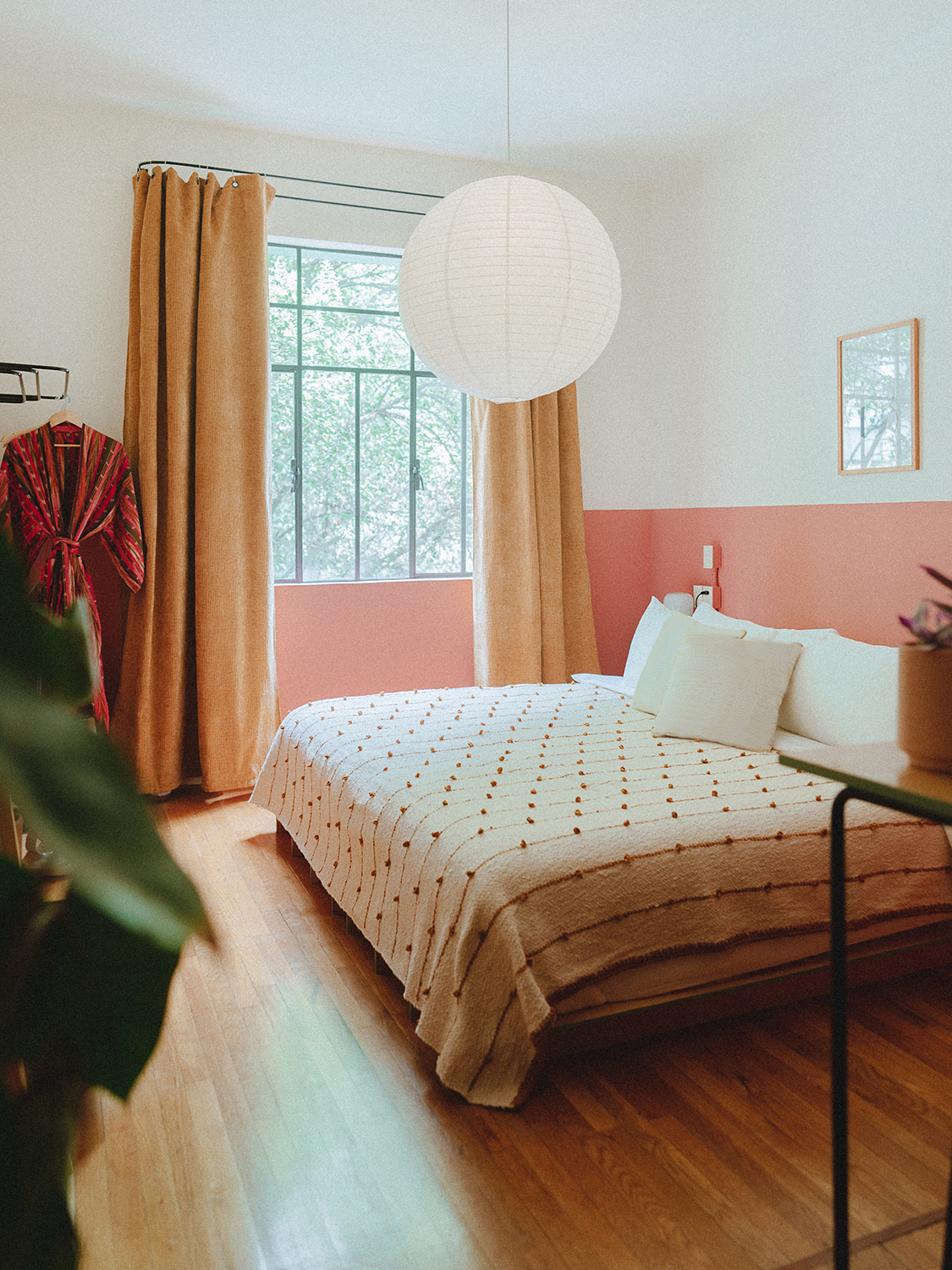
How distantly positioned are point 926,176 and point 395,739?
104 inches

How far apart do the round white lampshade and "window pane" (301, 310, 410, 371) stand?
2.21 m

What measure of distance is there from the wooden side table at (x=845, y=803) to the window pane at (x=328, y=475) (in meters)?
3.65

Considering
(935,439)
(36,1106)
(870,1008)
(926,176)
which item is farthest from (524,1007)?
(926,176)

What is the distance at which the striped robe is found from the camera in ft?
11.8

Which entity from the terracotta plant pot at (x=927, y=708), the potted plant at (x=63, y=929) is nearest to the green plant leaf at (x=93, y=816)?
the potted plant at (x=63, y=929)

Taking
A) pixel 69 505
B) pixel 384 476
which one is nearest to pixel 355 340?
pixel 384 476

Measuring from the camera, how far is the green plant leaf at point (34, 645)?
0.96 ft

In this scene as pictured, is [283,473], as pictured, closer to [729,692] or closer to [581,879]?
[729,692]

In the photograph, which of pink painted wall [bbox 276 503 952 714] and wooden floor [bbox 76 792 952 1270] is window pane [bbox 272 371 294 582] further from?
wooden floor [bbox 76 792 952 1270]

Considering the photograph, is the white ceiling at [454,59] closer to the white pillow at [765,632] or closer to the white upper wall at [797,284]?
the white upper wall at [797,284]

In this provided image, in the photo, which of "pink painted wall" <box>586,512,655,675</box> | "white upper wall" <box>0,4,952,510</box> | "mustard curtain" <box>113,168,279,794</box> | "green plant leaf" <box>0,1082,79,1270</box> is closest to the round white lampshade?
"white upper wall" <box>0,4,952,510</box>

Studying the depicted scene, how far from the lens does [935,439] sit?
3277 mm

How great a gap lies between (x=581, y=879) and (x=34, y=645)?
1810 millimetres

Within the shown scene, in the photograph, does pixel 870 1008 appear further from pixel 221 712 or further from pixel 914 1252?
pixel 221 712
